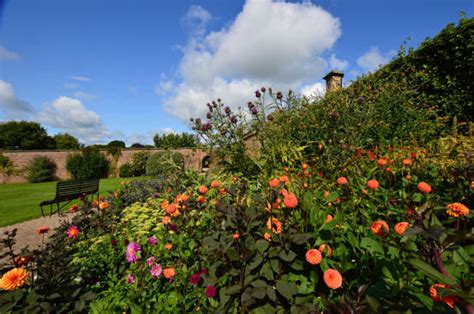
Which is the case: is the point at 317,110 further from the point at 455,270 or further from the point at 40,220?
the point at 40,220

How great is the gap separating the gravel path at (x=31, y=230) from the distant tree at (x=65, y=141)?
5301 cm

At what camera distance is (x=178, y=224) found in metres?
1.57

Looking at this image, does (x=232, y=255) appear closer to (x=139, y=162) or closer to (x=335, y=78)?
(x=335, y=78)

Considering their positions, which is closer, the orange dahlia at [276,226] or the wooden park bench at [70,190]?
the orange dahlia at [276,226]

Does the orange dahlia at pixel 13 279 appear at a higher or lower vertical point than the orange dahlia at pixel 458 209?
lower

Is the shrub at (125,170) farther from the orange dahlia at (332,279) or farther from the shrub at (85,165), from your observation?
the orange dahlia at (332,279)

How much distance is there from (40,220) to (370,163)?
24.0ft

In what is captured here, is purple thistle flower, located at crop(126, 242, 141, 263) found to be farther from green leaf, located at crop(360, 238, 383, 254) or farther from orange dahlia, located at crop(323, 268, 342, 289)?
green leaf, located at crop(360, 238, 383, 254)

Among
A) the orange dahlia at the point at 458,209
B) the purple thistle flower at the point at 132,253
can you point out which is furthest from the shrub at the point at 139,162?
the orange dahlia at the point at 458,209

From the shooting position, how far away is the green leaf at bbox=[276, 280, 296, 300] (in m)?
0.81

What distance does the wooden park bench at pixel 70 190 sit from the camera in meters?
5.58

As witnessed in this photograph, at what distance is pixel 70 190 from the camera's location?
19.8 ft

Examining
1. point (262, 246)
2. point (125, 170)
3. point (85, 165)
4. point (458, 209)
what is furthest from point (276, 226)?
point (85, 165)

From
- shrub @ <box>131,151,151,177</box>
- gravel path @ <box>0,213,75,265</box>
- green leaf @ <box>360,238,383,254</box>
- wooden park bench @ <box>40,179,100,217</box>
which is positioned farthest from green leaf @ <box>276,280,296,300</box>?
shrub @ <box>131,151,151,177</box>
